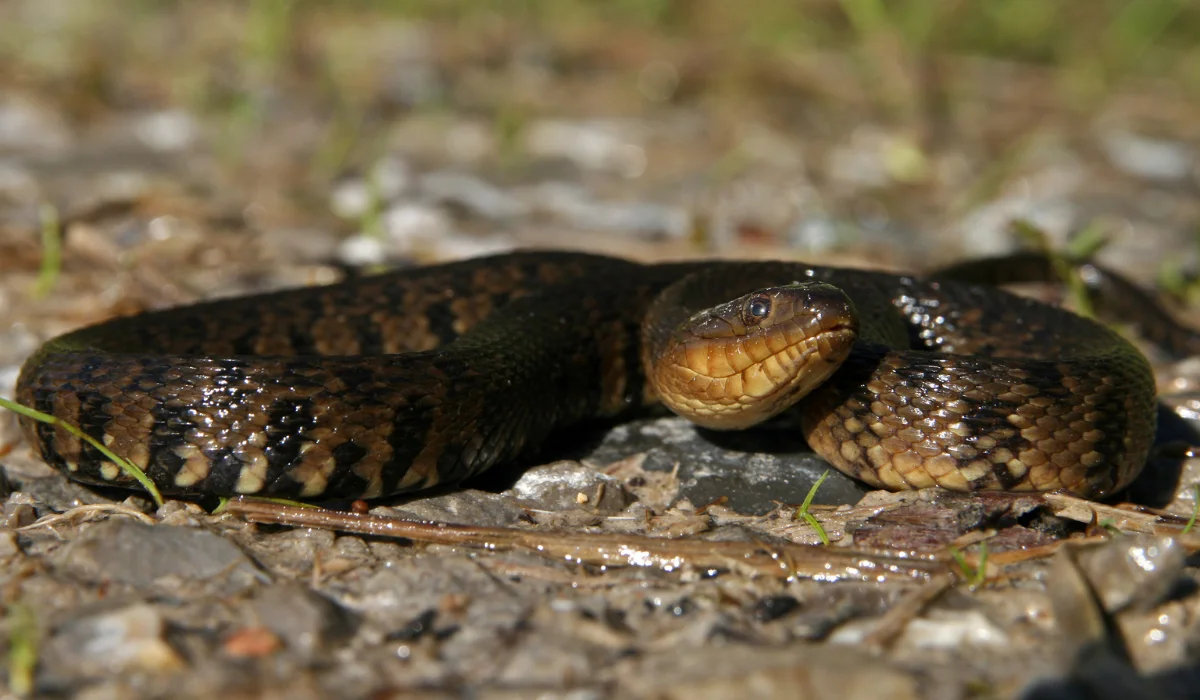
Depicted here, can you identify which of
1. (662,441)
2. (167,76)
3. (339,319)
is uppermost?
(167,76)

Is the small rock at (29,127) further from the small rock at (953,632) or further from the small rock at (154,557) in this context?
the small rock at (953,632)

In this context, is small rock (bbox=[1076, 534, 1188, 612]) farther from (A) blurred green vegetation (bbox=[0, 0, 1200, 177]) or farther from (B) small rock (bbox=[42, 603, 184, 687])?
(A) blurred green vegetation (bbox=[0, 0, 1200, 177])

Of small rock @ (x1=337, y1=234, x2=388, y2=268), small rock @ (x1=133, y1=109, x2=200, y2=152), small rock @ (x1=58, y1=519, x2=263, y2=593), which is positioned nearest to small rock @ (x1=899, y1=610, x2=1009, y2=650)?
→ small rock @ (x1=58, y1=519, x2=263, y2=593)

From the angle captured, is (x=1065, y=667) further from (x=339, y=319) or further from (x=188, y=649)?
(x=339, y=319)

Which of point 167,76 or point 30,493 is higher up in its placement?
point 167,76

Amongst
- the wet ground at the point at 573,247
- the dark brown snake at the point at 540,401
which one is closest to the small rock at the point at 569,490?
the wet ground at the point at 573,247

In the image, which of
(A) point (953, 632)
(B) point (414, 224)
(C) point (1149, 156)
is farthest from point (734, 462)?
(C) point (1149, 156)

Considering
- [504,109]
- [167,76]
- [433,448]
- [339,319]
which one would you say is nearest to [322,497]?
[433,448]
